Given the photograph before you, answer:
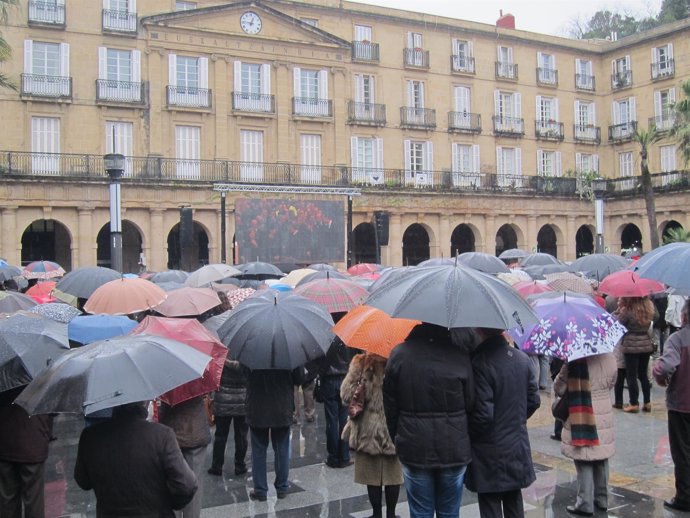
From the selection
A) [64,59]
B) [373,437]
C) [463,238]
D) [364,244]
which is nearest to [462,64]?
[463,238]

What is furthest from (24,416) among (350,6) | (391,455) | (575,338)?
(350,6)

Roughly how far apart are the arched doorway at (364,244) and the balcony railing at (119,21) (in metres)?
13.5

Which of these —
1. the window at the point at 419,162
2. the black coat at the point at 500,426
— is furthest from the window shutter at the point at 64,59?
the black coat at the point at 500,426

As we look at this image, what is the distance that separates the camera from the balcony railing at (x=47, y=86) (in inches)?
1080

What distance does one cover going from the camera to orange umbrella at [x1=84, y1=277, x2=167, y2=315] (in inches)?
354

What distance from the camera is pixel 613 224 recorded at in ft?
129

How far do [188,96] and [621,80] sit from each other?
80.7ft

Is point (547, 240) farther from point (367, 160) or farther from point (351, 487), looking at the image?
point (351, 487)

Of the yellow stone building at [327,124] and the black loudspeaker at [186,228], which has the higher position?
the yellow stone building at [327,124]

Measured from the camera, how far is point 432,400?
15.7 ft

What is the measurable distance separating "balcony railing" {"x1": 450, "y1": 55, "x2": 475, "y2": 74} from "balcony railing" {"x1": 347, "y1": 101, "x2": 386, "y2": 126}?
480 centimetres

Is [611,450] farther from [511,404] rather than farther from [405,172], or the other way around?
[405,172]

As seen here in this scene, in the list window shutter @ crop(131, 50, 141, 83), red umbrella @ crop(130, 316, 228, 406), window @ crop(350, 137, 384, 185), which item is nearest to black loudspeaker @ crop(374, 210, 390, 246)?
window @ crop(350, 137, 384, 185)

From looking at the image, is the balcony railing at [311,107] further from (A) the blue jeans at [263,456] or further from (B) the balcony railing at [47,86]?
(A) the blue jeans at [263,456]
